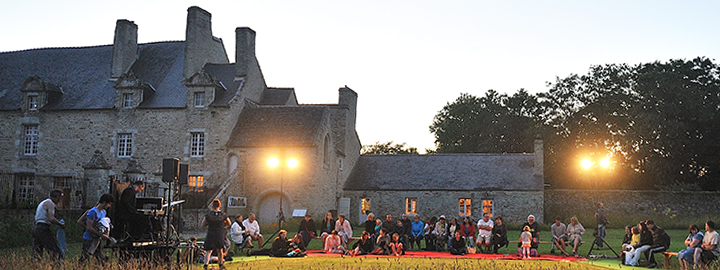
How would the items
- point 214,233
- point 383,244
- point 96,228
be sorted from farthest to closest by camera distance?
point 383,244, point 214,233, point 96,228

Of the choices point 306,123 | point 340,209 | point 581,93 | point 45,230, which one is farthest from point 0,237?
point 581,93

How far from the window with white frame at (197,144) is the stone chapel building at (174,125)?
0.05 meters

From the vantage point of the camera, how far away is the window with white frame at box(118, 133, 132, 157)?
106 feet

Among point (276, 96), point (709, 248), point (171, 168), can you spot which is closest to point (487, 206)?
point (276, 96)

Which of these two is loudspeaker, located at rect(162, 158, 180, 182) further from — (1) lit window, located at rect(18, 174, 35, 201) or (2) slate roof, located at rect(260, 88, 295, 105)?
(1) lit window, located at rect(18, 174, 35, 201)

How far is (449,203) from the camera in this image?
34.5 meters

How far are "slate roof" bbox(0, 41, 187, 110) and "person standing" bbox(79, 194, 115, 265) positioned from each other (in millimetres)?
21101

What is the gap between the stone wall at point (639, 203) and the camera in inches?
1403

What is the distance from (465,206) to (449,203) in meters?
0.83

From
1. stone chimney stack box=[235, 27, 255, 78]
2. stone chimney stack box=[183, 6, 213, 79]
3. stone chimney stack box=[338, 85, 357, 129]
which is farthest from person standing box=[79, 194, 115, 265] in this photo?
stone chimney stack box=[338, 85, 357, 129]

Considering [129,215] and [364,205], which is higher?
[129,215]

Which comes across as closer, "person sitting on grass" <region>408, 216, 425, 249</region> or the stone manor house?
"person sitting on grass" <region>408, 216, 425, 249</region>

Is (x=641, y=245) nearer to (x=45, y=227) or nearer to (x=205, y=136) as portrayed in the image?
(x=45, y=227)

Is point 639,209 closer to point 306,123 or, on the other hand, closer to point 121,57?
point 306,123
